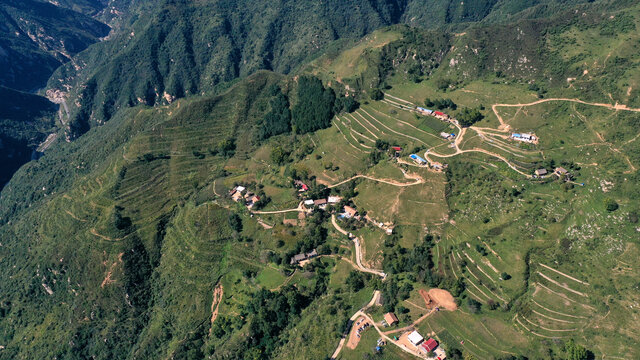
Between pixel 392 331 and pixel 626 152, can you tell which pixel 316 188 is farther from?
pixel 626 152

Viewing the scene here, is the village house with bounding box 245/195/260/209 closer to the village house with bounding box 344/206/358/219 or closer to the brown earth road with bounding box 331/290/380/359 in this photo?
the village house with bounding box 344/206/358/219

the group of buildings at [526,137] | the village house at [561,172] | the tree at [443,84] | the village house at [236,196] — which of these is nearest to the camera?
the village house at [561,172]

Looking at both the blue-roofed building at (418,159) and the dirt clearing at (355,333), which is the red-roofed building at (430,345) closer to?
the dirt clearing at (355,333)

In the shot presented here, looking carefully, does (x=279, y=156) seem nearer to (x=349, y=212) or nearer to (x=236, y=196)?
(x=236, y=196)

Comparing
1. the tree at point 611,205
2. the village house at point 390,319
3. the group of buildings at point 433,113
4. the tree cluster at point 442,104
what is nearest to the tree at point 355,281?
the village house at point 390,319

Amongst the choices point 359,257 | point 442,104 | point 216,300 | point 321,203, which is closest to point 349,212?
point 321,203

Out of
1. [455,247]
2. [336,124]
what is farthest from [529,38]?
[455,247]
